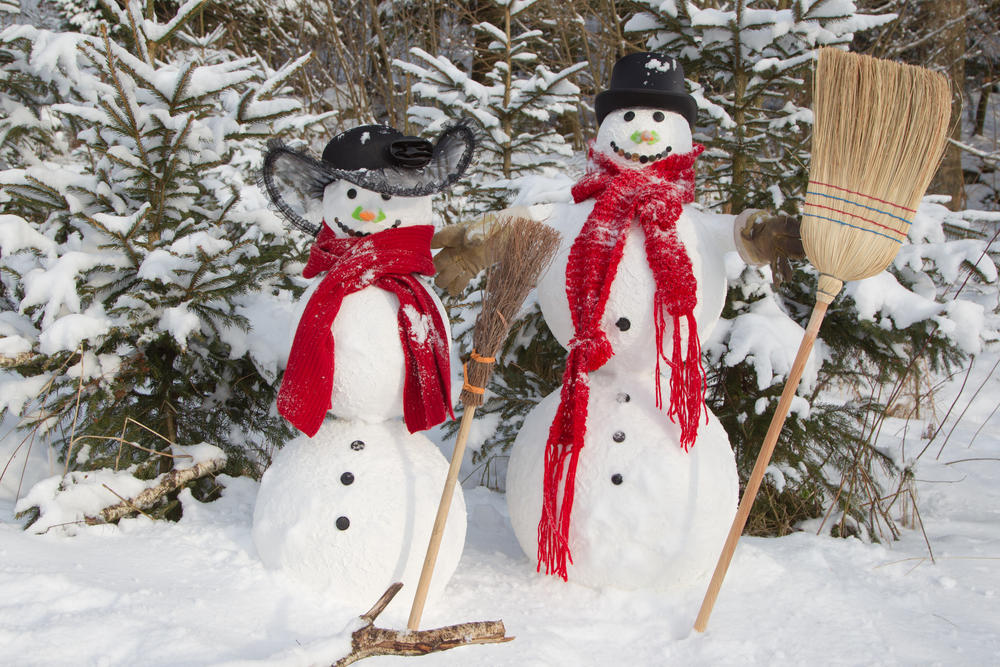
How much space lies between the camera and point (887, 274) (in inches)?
106

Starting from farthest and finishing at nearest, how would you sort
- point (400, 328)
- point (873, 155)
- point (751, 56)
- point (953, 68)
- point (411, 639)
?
point (953, 68), point (751, 56), point (400, 328), point (873, 155), point (411, 639)

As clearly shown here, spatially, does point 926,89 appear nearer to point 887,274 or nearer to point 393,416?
point 887,274

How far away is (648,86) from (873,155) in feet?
2.20

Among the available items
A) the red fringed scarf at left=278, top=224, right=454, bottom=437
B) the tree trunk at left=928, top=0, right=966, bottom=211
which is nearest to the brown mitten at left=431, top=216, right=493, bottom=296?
the red fringed scarf at left=278, top=224, right=454, bottom=437

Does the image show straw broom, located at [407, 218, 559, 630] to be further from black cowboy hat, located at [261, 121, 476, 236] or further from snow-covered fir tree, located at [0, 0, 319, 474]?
snow-covered fir tree, located at [0, 0, 319, 474]

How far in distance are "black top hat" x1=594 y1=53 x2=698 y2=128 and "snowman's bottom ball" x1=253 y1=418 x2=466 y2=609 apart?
123 centimetres

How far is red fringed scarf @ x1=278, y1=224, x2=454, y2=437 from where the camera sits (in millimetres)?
2018

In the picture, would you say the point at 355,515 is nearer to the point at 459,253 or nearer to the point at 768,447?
the point at 459,253

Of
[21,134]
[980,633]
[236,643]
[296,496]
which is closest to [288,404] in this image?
[296,496]

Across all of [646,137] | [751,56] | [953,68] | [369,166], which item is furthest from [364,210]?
[953,68]

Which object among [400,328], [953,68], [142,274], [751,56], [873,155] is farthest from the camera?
[953,68]

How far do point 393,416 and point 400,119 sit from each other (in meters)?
6.12

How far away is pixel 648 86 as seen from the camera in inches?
85.6

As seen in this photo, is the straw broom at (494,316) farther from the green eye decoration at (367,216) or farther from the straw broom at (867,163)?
the straw broom at (867,163)
